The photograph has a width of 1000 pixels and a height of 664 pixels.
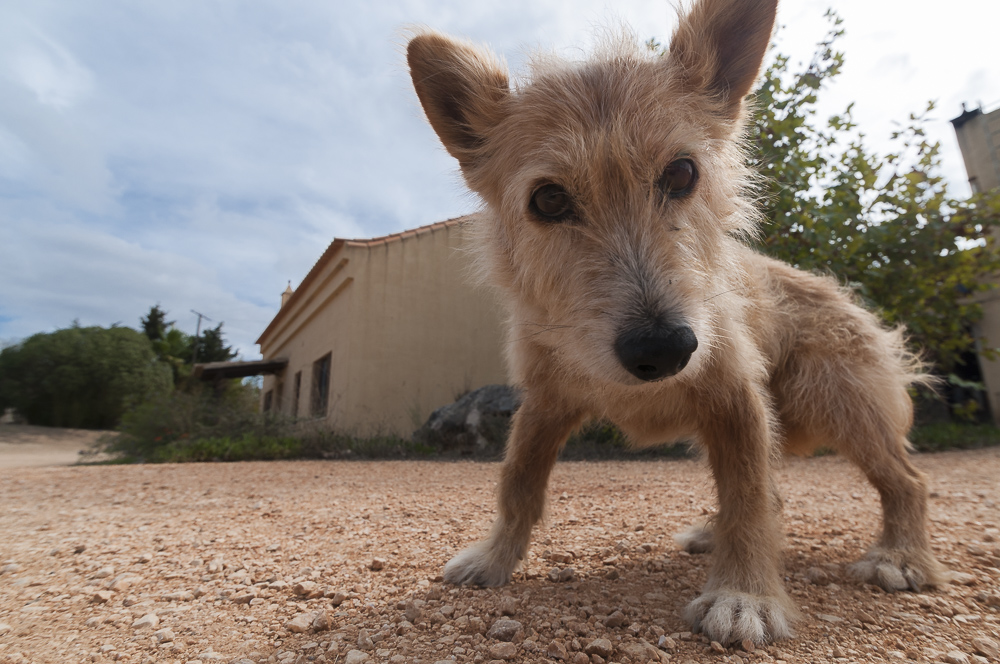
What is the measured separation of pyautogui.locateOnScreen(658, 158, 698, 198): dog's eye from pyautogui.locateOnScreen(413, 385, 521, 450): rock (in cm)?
848

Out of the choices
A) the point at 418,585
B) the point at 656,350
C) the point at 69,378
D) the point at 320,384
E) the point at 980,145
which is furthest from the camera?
the point at 69,378

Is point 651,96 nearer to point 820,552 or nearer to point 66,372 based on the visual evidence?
point 820,552

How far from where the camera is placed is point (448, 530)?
12.3ft

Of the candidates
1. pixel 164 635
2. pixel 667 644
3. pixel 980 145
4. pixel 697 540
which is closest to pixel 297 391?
pixel 697 540

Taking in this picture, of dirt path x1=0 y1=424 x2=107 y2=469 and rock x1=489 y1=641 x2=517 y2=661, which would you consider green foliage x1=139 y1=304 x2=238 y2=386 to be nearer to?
dirt path x1=0 y1=424 x2=107 y2=469

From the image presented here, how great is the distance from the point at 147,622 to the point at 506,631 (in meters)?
1.46

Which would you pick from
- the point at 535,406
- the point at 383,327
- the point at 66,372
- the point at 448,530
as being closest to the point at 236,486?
the point at 448,530

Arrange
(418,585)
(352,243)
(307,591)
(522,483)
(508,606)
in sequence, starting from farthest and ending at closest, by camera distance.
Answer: (352,243) < (522,483) < (418,585) < (307,591) < (508,606)

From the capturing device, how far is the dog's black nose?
1.77 m

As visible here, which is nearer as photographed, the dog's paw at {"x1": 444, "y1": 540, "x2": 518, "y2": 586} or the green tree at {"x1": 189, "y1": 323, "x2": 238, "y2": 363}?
the dog's paw at {"x1": 444, "y1": 540, "x2": 518, "y2": 586}

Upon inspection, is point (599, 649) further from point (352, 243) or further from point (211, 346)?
point (211, 346)

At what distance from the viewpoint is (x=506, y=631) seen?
1.97 metres

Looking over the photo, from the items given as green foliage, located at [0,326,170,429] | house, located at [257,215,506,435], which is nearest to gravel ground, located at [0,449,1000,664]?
house, located at [257,215,506,435]

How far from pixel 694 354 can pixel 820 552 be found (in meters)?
2.24
